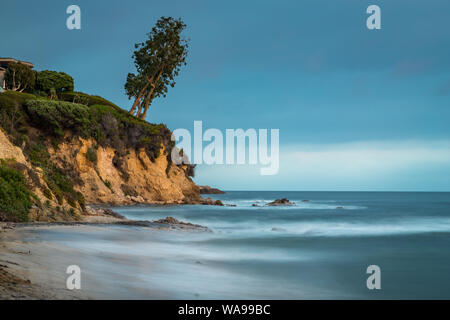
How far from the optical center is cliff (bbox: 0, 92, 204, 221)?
16.1 m

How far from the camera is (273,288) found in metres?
8.48

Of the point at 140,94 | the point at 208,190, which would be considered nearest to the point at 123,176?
the point at 140,94

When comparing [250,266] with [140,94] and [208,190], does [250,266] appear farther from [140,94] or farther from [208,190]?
[208,190]

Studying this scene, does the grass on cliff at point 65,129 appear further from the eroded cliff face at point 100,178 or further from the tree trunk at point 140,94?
the tree trunk at point 140,94

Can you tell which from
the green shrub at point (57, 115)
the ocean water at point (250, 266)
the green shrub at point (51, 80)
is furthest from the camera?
the green shrub at point (51, 80)

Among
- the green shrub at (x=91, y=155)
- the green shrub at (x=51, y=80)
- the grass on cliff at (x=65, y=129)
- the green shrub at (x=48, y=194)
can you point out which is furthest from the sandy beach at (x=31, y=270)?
the green shrub at (x=51, y=80)

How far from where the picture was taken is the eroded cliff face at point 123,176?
3481 cm

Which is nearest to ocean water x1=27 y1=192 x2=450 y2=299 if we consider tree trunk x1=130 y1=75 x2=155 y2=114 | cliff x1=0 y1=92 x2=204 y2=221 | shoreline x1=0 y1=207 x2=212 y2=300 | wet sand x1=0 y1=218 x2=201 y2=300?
wet sand x1=0 y1=218 x2=201 y2=300

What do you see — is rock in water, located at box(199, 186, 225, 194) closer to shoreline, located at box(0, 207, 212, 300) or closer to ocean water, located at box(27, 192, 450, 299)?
ocean water, located at box(27, 192, 450, 299)

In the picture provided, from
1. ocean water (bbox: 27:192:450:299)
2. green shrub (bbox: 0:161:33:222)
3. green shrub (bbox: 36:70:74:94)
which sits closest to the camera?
ocean water (bbox: 27:192:450:299)

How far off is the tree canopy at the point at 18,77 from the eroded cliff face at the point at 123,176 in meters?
14.5

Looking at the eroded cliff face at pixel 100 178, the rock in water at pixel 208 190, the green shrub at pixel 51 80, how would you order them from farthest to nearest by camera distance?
1. the rock in water at pixel 208 190
2. the green shrub at pixel 51 80
3. the eroded cliff face at pixel 100 178
